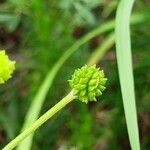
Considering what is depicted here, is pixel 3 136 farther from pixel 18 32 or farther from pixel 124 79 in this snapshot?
pixel 124 79

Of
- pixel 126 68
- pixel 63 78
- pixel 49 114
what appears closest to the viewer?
pixel 49 114

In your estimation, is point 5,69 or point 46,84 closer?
point 5,69

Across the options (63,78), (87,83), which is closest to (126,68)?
(87,83)

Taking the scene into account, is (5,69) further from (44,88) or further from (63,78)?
(63,78)

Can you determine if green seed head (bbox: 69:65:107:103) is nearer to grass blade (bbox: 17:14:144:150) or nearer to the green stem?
the green stem

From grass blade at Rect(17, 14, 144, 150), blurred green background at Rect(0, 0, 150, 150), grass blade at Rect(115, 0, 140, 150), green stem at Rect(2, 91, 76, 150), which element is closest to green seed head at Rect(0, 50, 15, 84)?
green stem at Rect(2, 91, 76, 150)

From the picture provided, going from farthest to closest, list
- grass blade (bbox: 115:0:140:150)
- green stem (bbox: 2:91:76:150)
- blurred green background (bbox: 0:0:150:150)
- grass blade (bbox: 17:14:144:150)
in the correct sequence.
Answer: blurred green background (bbox: 0:0:150:150), grass blade (bbox: 17:14:144:150), grass blade (bbox: 115:0:140:150), green stem (bbox: 2:91:76:150)

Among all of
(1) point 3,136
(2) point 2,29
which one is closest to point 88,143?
(1) point 3,136
